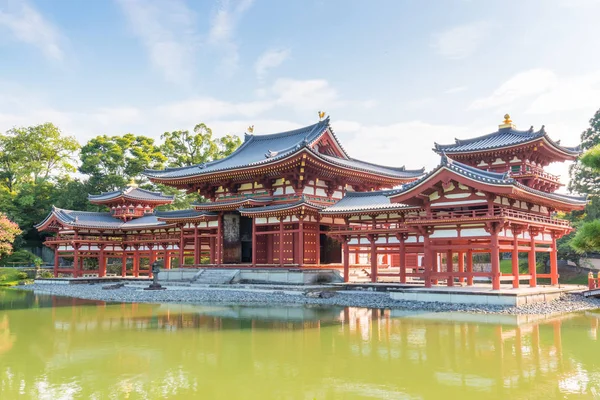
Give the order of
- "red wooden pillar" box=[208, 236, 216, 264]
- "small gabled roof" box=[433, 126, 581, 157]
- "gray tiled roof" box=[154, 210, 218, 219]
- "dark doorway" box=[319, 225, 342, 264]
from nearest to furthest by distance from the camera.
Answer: "small gabled roof" box=[433, 126, 581, 157], "dark doorway" box=[319, 225, 342, 264], "gray tiled roof" box=[154, 210, 218, 219], "red wooden pillar" box=[208, 236, 216, 264]

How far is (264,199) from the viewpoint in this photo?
29938 millimetres

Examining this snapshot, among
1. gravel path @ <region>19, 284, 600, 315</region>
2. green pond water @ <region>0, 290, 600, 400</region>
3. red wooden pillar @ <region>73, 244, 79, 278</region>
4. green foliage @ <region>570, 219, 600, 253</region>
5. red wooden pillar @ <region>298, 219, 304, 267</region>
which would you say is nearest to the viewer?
green pond water @ <region>0, 290, 600, 400</region>

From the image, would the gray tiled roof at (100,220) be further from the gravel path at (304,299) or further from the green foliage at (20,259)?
the green foliage at (20,259)

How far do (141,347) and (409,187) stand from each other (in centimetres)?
1330

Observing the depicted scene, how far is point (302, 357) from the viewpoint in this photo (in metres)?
10.0

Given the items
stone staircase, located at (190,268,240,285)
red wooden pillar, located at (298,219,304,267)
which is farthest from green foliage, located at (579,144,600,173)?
stone staircase, located at (190,268,240,285)

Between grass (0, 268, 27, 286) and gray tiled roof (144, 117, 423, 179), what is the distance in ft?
46.4

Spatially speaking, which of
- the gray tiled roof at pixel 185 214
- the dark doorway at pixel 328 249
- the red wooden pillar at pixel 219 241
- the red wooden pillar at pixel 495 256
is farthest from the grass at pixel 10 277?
the red wooden pillar at pixel 495 256

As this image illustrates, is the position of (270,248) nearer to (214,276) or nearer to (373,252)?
(214,276)

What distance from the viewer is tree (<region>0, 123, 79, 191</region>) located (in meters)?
53.4

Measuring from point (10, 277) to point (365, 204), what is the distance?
2956 centimetres

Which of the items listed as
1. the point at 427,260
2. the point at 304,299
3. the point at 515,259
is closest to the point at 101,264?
the point at 304,299

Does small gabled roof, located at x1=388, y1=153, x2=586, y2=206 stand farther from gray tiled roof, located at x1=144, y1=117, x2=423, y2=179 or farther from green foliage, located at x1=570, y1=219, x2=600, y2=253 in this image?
gray tiled roof, located at x1=144, y1=117, x2=423, y2=179

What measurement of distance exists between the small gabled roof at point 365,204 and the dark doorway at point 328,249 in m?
2.82
